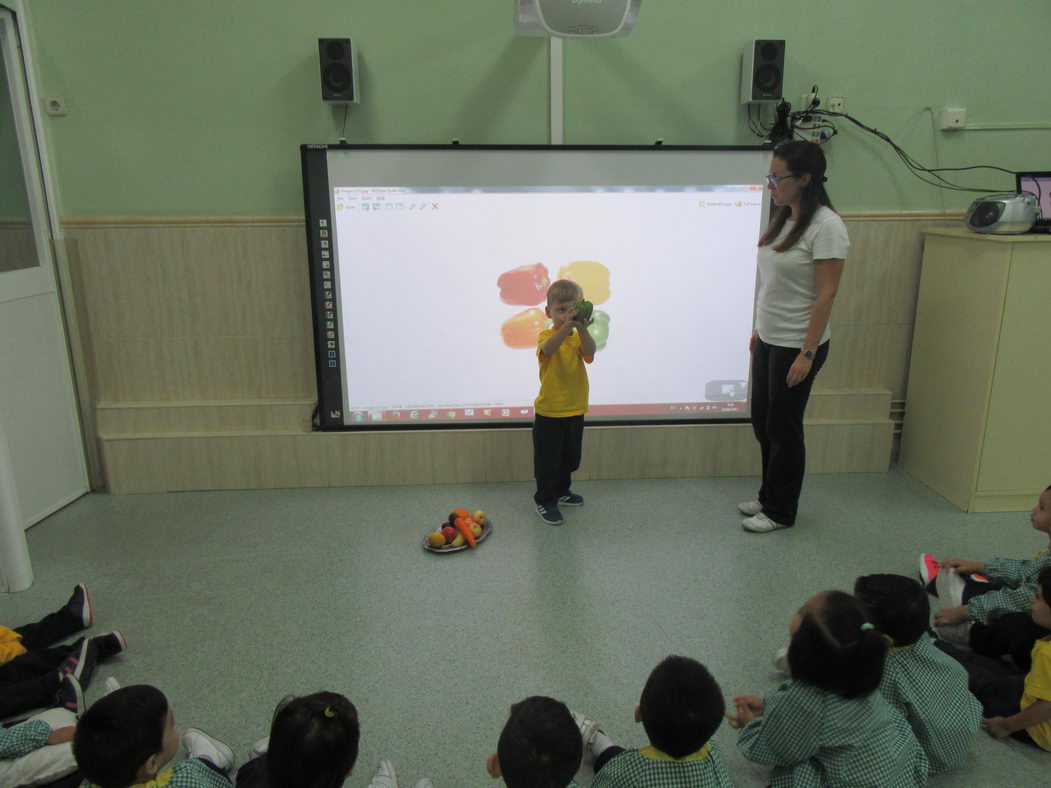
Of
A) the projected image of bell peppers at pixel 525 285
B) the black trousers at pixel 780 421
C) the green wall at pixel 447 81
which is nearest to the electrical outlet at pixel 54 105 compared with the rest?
the green wall at pixel 447 81

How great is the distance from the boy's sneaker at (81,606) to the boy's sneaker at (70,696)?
1.21ft

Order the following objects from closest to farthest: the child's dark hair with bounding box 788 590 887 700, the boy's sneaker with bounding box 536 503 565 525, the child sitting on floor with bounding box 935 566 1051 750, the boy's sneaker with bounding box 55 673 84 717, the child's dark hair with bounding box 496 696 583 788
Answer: the child's dark hair with bounding box 496 696 583 788 → the child's dark hair with bounding box 788 590 887 700 → the child sitting on floor with bounding box 935 566 1051 750 → the boy's sneaker with bounding box 55 673 84 717 → the boy's sneaker with bounding box 536 503 565 525

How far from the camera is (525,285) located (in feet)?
11.2

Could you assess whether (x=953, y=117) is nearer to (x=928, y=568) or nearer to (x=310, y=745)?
(x=928, y=568)

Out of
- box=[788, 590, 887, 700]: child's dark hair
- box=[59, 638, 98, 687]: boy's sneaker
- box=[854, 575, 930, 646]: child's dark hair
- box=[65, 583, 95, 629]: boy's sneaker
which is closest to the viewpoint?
box=[788, 590, 887, 700]: child's dark hair

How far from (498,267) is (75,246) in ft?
6.13

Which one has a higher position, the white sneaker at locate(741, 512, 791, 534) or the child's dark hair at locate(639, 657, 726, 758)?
the child's dark hair at locate(639, 657, 726, 758)

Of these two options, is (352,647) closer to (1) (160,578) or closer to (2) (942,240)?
(1) (160,578)

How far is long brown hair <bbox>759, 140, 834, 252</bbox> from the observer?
8.74 ft

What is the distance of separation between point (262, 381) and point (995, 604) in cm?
303

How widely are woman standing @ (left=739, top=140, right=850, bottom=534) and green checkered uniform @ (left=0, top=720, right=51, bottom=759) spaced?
2.42 meters

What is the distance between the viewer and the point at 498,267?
3389 mm

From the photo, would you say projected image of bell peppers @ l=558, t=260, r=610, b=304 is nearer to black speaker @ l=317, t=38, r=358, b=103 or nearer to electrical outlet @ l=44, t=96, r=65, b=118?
black speaker @ l=317, t=38, r=358, b=103

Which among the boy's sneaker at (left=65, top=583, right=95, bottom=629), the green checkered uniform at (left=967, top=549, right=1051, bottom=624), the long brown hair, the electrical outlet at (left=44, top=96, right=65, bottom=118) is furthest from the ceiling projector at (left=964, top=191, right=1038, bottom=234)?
the electrical outlet at (left=44, top=96, right=65, bottom=118)
